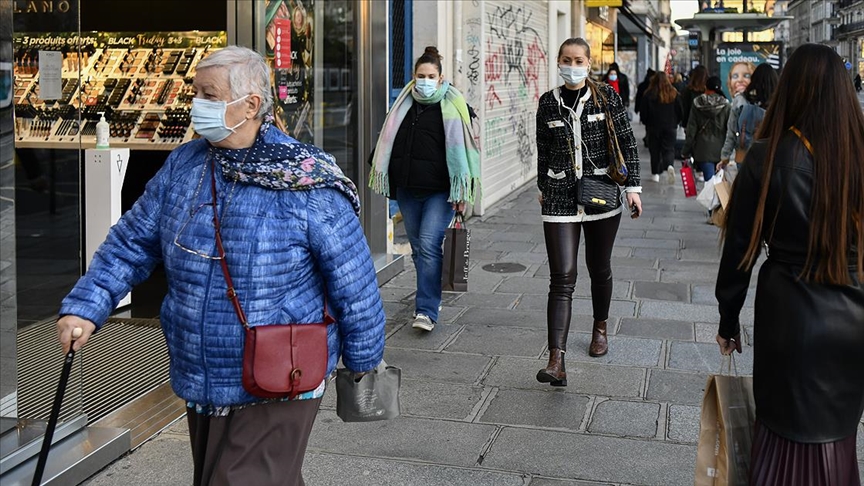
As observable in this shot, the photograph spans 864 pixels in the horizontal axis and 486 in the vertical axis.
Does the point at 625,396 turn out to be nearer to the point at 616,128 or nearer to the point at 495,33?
the point at 616,128

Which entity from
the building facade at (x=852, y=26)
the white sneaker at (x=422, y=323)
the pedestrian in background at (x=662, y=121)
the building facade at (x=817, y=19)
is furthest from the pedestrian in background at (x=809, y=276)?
the pedestrian in background at (x=662, y=121)

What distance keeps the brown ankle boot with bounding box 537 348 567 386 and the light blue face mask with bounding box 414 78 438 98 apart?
75.7 inches

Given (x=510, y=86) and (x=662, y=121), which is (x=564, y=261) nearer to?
(x=510, y=86)

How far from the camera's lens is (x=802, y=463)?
10.2 feet

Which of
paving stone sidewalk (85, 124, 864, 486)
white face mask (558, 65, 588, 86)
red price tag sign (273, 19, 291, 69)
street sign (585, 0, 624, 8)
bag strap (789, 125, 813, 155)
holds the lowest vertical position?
paving stone sidewalk (85, 124, 864, 486)

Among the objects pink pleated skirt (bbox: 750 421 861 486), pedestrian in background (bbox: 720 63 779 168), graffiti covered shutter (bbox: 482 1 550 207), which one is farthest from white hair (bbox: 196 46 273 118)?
graffiti covered shutter (bbox: 482 1 550 207)

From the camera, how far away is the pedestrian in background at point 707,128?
41.4ft

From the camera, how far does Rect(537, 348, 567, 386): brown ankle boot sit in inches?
219

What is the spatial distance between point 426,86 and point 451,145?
15.4 inches

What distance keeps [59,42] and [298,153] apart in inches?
81.4

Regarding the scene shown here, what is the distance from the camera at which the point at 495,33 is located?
1373cm

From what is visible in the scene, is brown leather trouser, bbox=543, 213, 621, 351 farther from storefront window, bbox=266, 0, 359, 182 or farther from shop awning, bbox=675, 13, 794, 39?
shop awning, bbox=675, 13, 794, 39

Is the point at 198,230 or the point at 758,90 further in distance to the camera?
the point at 758,90

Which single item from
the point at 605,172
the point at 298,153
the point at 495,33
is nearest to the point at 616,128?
the point at 605,172
